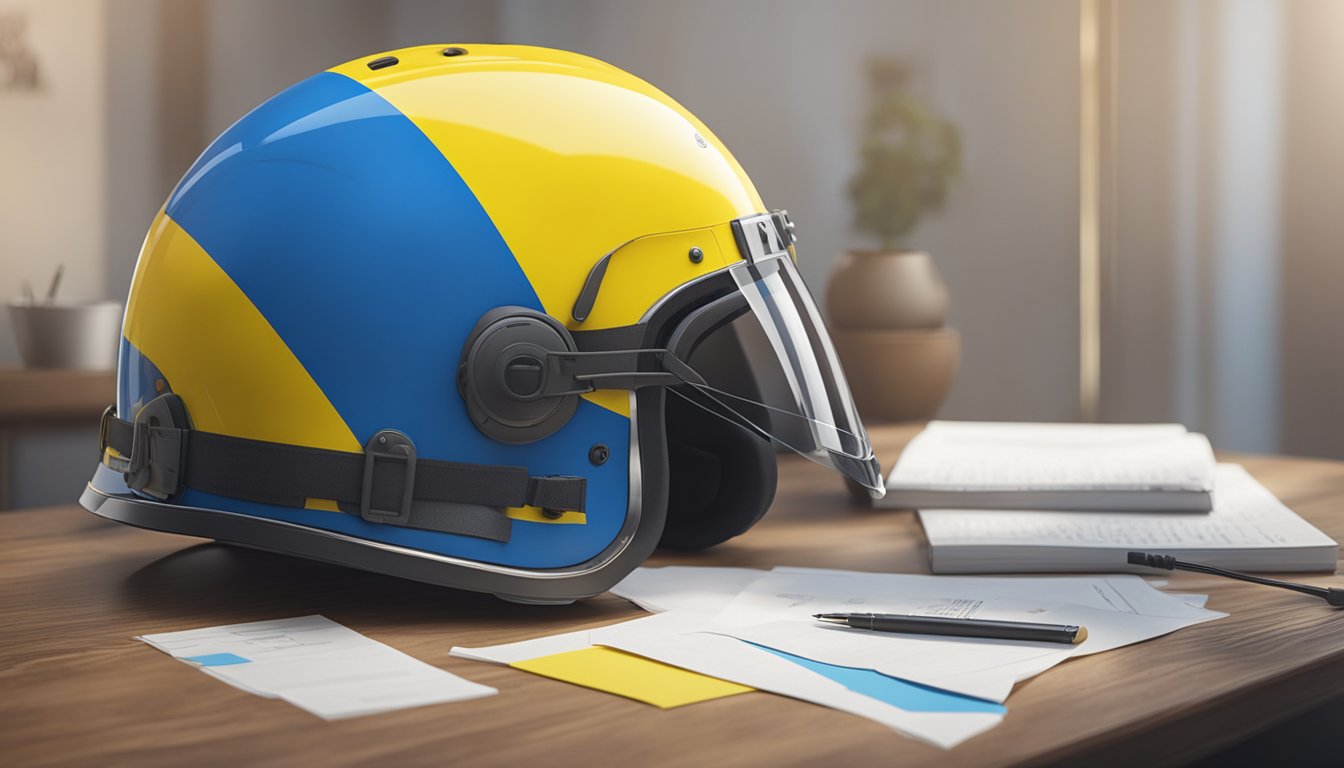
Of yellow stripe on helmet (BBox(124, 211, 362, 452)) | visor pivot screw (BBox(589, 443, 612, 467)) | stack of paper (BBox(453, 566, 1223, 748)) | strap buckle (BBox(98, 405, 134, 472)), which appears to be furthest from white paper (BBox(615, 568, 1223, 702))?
strap buckle (BBox(98, 405, 134, 472))

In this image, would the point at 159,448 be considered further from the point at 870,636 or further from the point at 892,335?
the point at 892,335

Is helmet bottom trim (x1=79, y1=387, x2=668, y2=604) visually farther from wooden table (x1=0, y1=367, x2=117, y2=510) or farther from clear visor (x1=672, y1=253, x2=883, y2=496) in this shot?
wooden table (x1=0, y1=367, x2=117, y2=510)

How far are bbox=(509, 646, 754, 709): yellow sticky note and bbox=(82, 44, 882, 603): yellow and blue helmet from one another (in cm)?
9

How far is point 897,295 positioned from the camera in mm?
1759

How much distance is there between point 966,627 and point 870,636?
0.05 m

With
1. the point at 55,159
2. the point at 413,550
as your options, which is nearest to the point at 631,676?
the point at 413,550

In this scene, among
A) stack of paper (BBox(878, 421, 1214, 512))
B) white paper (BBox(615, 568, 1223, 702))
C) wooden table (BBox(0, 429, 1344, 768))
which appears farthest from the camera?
stack of paper (BBox(878, 421, 1214, 512))

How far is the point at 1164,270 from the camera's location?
2090mm

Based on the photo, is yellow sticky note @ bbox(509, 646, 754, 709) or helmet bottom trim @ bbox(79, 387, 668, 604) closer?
yellow sticky note @ bbox(509, 646, 754, 709)

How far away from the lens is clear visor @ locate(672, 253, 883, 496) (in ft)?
2.51

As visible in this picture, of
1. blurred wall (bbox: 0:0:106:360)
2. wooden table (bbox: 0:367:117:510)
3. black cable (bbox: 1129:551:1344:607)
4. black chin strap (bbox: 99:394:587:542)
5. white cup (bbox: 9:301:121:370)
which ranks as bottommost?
black cable (bbox: 1129:551:1344:607)

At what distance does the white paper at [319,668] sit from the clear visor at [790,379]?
0.81ft

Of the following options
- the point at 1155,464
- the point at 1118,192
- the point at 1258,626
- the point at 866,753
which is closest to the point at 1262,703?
the point at 1258,626

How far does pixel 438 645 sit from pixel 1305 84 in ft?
5.79
